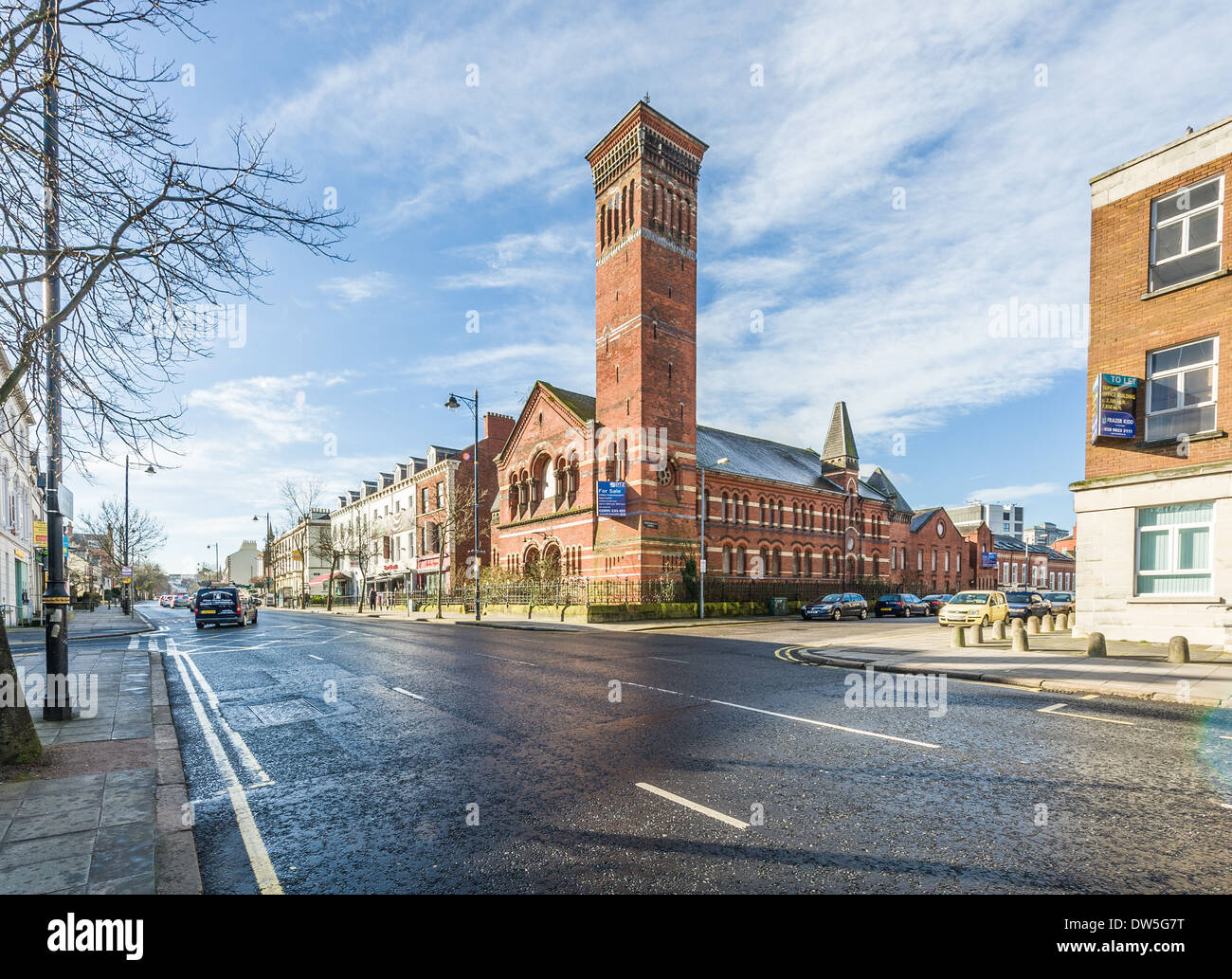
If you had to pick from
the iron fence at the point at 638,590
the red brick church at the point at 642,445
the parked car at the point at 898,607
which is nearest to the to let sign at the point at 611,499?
the red brick church at the point at 642,445

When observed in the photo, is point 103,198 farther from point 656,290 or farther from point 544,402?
point 544,402

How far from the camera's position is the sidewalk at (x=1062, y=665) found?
10.5 metres

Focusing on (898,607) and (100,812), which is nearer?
(100,812)

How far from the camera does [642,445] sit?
3434 cm

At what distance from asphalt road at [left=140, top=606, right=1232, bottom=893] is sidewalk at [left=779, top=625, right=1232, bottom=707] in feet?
3.29

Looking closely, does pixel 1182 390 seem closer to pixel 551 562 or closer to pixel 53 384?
pixel 53 384

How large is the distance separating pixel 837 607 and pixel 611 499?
1403 cm

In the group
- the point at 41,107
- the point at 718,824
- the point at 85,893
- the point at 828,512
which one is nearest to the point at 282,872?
the point at 85,893

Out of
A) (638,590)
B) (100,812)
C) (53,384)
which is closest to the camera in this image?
(100,812)

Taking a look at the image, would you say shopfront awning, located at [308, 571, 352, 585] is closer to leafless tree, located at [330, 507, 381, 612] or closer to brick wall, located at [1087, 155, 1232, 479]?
leafless tree, located at [330, 507, 381, 612]

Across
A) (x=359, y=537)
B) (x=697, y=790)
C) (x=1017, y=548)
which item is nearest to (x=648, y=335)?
(x=697, y=790)

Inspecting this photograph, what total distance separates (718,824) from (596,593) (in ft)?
93.6

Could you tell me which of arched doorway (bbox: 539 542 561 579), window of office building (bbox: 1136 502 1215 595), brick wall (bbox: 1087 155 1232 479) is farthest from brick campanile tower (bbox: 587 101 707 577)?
window of office building (bbox: 1136 502 1215 595)
